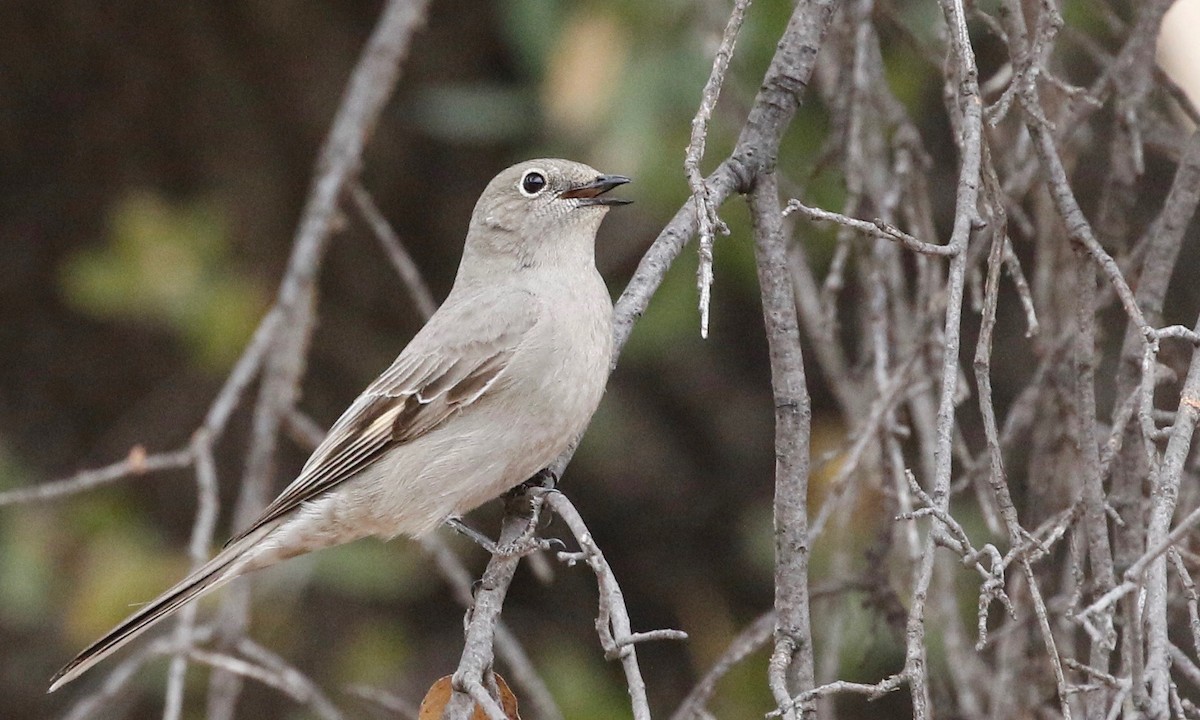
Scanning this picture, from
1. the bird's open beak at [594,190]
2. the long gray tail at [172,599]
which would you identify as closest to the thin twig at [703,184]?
the bird's open beak at [594,190]

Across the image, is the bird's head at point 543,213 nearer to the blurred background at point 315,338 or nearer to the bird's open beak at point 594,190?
the bird's open beak at point 594,190

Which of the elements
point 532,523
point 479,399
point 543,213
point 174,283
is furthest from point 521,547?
point 174,283

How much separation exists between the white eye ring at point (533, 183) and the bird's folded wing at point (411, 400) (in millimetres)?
469

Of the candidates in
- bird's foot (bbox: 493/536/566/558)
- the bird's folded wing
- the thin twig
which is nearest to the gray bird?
the bird's folded wing

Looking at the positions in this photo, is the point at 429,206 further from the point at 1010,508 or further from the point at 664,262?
the point at 1010,508

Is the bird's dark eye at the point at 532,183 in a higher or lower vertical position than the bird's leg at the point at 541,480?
higher

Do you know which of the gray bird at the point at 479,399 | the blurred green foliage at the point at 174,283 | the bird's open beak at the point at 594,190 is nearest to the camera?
the gray bird at the point at 479,399

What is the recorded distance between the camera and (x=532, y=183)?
14.6 feet

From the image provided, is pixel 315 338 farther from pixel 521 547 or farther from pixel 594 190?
pixel 521 547

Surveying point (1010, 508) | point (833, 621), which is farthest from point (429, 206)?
point (1010, 508)

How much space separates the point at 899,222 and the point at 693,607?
314 centimetres

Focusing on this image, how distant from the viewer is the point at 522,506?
12.4ft

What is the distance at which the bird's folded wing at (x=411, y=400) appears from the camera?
416 cm

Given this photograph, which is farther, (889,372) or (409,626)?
(409,626)
